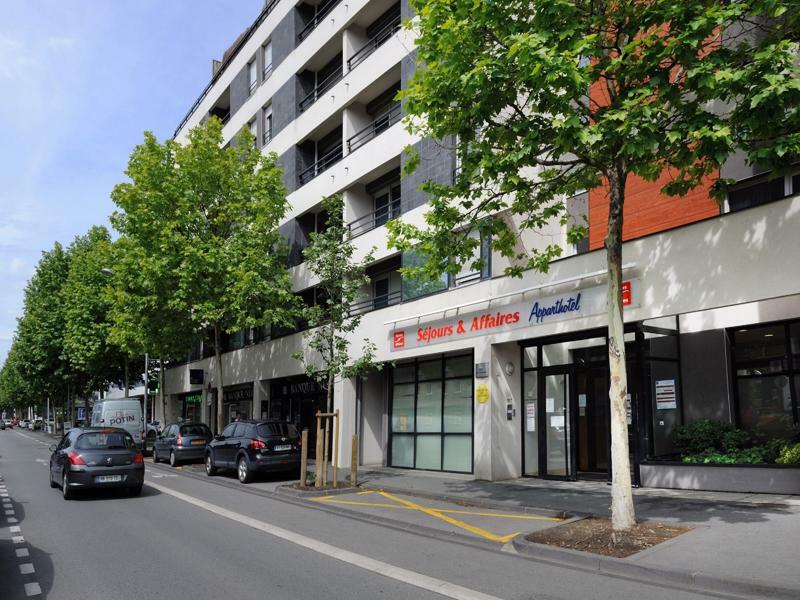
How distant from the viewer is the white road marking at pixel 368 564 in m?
6.72

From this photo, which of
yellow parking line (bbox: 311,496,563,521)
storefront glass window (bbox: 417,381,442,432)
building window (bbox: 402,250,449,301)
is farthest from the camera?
storefront glass window (bbox: 417,381,442,432)

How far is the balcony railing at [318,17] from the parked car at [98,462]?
59.3ft

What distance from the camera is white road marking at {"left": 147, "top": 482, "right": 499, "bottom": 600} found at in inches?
265

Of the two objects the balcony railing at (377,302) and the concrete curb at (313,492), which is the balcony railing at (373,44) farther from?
the concrete curb at (313,492)

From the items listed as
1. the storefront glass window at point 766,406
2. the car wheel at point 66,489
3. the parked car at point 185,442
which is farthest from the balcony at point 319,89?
the storefront glass window at point 766,406

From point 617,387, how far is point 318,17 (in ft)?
76.5

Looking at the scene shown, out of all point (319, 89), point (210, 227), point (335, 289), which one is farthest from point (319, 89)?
point (335, 289)

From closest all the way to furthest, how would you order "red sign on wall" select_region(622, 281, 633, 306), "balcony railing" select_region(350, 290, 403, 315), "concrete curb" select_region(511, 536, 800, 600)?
"concrete curb" select_region(511, 536, 800, 600) → "red sign on wall" select_region(622, 281, 633, 306) → "balcony railing" select_region(350, 290, 403, 315)

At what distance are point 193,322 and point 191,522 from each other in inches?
562

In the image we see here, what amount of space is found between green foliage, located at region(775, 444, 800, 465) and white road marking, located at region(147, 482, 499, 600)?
739 centimetres

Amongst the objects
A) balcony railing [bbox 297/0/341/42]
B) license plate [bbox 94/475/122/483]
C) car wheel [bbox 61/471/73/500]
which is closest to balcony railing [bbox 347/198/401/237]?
balcony railing [bbox 297/0/341/42]

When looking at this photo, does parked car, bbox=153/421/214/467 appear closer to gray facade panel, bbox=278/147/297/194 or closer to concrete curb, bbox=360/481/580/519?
concrete curb, bbox=360/481/580/519

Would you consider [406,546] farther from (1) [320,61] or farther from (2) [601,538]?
(1) [320,61]

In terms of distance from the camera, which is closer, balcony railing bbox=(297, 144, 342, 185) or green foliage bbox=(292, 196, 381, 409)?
green foliage bbox=(292, 196, 381, 409)
